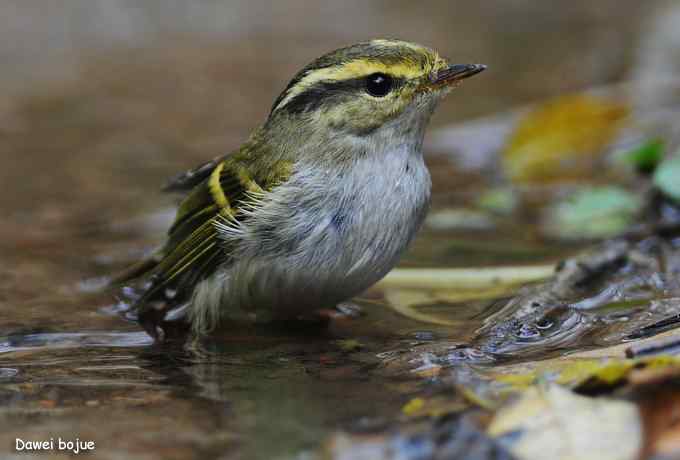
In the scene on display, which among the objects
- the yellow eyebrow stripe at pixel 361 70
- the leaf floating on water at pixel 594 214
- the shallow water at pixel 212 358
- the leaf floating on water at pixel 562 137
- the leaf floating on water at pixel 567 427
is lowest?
the leaf floating on water at pixel 567 427

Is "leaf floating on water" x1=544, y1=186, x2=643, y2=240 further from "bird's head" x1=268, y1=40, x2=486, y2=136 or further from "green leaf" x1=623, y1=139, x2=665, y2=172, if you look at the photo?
"bird's head" x1=268, y1=40, x2=486, y2=136

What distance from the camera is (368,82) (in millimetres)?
4188

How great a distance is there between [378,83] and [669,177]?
178cm

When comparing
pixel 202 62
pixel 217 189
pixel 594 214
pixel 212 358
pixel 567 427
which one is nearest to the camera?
pixel 567 427

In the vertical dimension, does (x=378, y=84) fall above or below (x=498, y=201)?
above

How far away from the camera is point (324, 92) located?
14.0 feet

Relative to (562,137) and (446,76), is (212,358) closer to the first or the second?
(446,76)

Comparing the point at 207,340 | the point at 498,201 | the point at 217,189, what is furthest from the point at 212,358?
the point at 498,201

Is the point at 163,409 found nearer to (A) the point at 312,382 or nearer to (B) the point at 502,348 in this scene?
(A) the point at 312,382

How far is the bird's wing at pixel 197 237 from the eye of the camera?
13.9 ft

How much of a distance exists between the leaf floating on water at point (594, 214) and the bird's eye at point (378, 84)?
5.49 ft

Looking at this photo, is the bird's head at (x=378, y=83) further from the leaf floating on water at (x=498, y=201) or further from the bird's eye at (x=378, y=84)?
the leaf floating on water at (x=498, y=201)

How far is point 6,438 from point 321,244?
5.11 feet

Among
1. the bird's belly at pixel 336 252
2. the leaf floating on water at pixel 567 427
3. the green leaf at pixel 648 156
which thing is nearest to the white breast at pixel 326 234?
the bird's belly at pixel 336 252
